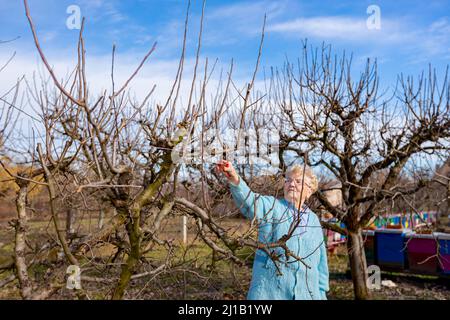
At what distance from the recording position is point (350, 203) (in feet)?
24.0

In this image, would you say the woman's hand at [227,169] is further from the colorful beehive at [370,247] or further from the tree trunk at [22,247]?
the colorful beehive at [370,247]

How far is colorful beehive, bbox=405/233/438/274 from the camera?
8859 mm

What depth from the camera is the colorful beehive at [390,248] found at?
30.9 ft

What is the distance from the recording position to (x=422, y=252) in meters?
9.04

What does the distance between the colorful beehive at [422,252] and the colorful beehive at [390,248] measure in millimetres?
193

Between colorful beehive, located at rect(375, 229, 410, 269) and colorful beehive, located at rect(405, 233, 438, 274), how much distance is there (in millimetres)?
193

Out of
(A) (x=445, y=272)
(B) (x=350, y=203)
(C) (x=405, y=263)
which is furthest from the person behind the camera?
(C) (x=405, y=263)

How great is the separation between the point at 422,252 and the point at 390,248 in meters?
0.72

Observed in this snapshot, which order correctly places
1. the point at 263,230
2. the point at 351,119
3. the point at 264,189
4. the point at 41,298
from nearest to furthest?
1. the point at 41,298
2. the point at 263,230
3. the point at 264,189
4. the point at 351,119

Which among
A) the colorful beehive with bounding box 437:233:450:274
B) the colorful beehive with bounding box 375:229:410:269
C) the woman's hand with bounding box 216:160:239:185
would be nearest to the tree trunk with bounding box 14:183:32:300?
the woman's hand with bounding box 216:160:239:185

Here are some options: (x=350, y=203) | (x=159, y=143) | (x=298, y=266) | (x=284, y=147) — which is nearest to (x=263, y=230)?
(x=298, y=266)

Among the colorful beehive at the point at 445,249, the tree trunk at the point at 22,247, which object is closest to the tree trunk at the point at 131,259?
the tree trunk at the point at 22,247
